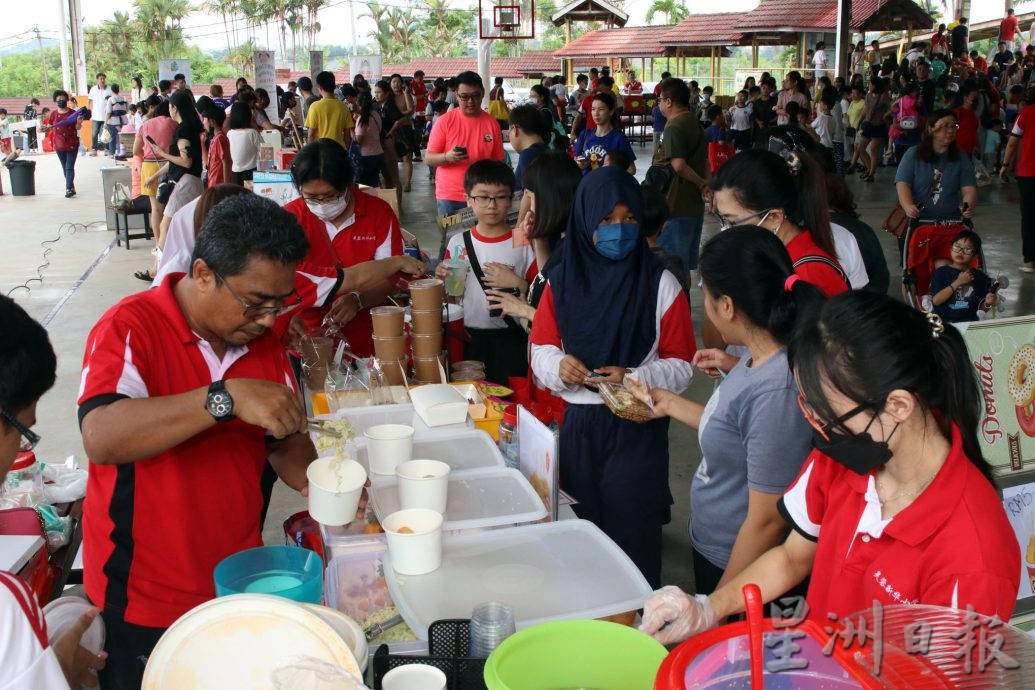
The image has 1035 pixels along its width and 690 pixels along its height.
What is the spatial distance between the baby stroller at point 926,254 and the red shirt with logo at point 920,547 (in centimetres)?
462

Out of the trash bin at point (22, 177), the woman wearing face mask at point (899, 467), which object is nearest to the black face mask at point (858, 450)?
the woman wearing face mask at point (899, 467)

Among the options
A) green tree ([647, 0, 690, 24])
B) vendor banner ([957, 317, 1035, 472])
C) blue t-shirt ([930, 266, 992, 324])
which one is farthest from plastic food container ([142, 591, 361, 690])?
green tree ([647, 0, 690, 24])

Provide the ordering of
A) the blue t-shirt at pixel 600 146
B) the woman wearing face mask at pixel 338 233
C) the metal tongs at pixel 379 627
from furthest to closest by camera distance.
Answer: the blue t-shirt at pixel 600 146 → the woman wearing face mask at pixel 338 233 → the metal tongs at pixel 379 627

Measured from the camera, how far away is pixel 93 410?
5.71 ft

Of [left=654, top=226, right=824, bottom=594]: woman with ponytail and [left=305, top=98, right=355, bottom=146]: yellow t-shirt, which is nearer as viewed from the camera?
[left=654, top=226, right=824, bottom=594]: woman with ponytail

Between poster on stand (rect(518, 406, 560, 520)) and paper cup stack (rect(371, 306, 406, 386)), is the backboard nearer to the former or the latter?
paper cup stack (rect(371, 306, 406, 386))

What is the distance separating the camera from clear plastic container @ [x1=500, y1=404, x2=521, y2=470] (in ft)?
7.97

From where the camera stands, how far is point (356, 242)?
380cm

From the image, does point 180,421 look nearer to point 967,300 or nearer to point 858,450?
point 858,450

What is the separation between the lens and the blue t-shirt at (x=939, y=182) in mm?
5918

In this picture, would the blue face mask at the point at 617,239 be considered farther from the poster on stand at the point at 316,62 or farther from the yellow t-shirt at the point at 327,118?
the poster on stand at the point at 316,62

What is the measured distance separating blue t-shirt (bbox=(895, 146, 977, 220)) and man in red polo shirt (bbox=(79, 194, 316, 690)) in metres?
5.22

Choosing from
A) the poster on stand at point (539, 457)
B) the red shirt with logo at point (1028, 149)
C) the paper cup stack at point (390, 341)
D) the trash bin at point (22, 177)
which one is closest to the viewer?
the poster on stand at point (539, 457)

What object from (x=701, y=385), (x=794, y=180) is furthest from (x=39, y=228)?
(x=794, y=180)
